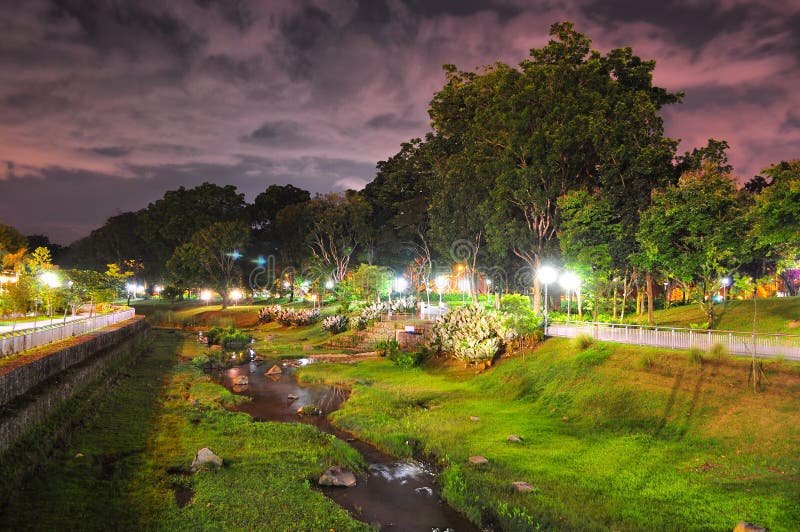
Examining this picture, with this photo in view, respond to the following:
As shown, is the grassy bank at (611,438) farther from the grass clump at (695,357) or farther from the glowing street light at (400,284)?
the glowing street light at (400,284)

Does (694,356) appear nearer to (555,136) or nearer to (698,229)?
(698,229)

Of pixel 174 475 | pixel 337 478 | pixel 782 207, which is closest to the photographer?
pixel 174 475

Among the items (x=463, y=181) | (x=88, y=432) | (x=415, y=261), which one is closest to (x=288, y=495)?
(x=88, y=432)

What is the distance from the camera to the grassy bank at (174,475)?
33.7 ft

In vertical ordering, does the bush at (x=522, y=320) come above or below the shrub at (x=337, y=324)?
above

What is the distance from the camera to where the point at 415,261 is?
7225cm

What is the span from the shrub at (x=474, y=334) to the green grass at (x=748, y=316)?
1146 cm

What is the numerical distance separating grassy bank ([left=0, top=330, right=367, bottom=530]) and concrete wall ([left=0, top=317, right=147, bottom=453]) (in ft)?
2.92

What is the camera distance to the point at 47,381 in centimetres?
1644

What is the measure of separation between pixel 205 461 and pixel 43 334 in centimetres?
1151

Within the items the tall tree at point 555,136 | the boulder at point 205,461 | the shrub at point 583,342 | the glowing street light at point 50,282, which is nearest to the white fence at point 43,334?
the glowing street light at point 50,282

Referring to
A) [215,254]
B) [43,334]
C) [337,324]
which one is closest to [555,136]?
[337,324]

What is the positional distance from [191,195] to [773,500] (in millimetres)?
90426

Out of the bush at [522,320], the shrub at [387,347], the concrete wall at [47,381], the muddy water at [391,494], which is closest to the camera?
the muddy water at [391,494]
